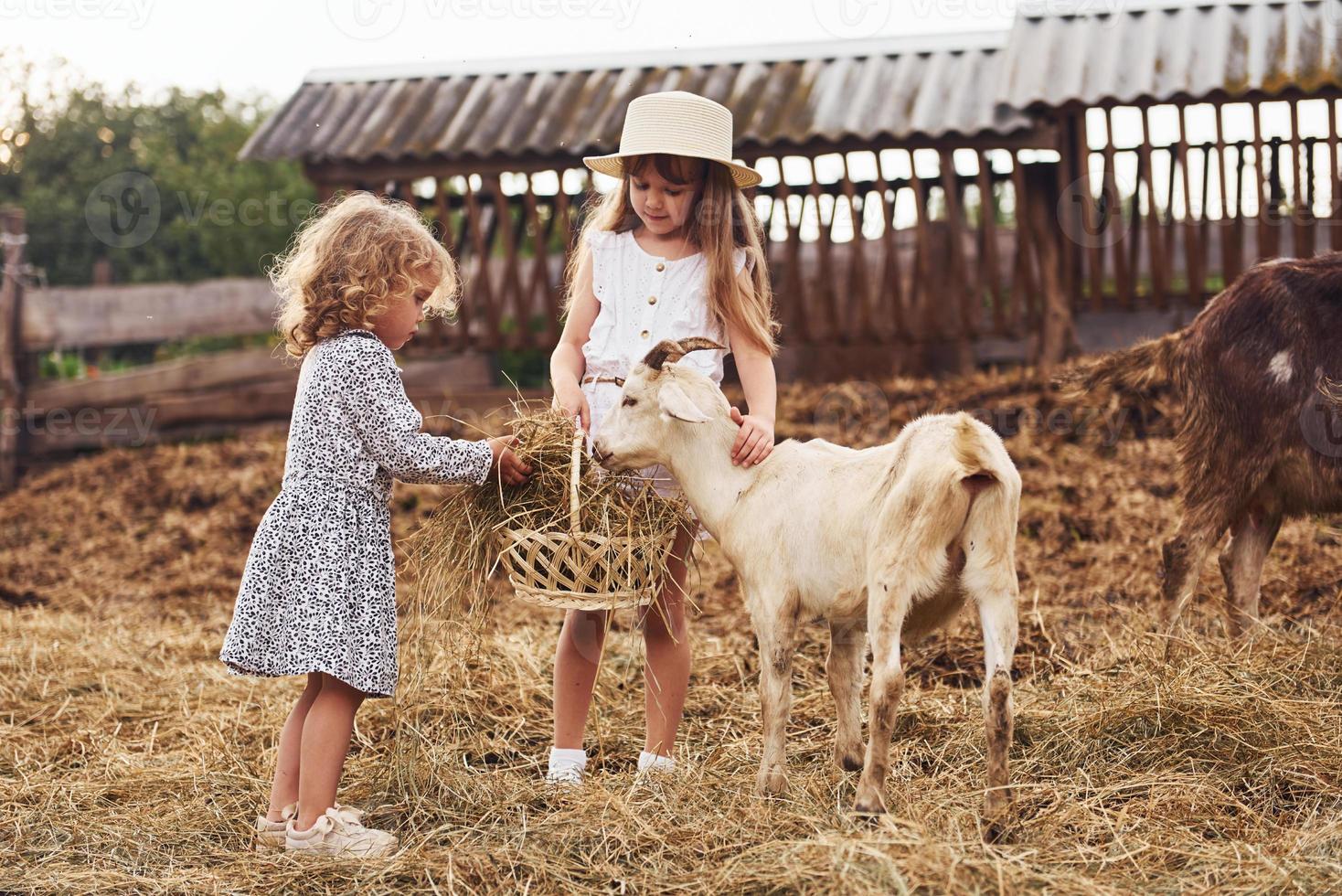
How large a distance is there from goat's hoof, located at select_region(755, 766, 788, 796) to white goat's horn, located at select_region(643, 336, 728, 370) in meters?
1.16

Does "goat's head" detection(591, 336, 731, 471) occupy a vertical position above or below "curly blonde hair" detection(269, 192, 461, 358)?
below

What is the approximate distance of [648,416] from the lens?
141 inches

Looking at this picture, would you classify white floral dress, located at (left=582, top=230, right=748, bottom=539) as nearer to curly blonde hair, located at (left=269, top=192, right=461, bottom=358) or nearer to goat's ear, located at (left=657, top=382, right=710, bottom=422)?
goat's ear, located at (left=657, top=382, right=710, bottom=422)

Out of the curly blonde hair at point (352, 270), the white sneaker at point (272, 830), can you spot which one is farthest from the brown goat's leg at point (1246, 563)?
the white sneaker at point (272, 830)

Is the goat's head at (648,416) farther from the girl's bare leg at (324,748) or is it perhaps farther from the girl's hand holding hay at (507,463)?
the girl's bare leg at (324,748)

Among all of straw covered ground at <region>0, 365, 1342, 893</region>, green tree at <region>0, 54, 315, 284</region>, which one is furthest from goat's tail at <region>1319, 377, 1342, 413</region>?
green tree at <region>0, 54, 315, 284</region>

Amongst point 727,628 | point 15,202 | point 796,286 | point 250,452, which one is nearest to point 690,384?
point 727,628

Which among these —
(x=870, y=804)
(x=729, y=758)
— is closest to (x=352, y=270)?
(x=729, y=758)

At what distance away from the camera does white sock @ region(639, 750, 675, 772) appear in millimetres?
3711

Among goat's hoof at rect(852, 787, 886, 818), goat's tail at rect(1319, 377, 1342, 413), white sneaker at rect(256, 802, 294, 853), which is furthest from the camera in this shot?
goat's tail at rect(1319, 377, 1342, 413)

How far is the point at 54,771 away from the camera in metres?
4.30

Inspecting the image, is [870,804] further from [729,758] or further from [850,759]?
[729,758]

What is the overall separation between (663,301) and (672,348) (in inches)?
17.5

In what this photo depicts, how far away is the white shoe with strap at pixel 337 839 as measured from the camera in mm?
3322
